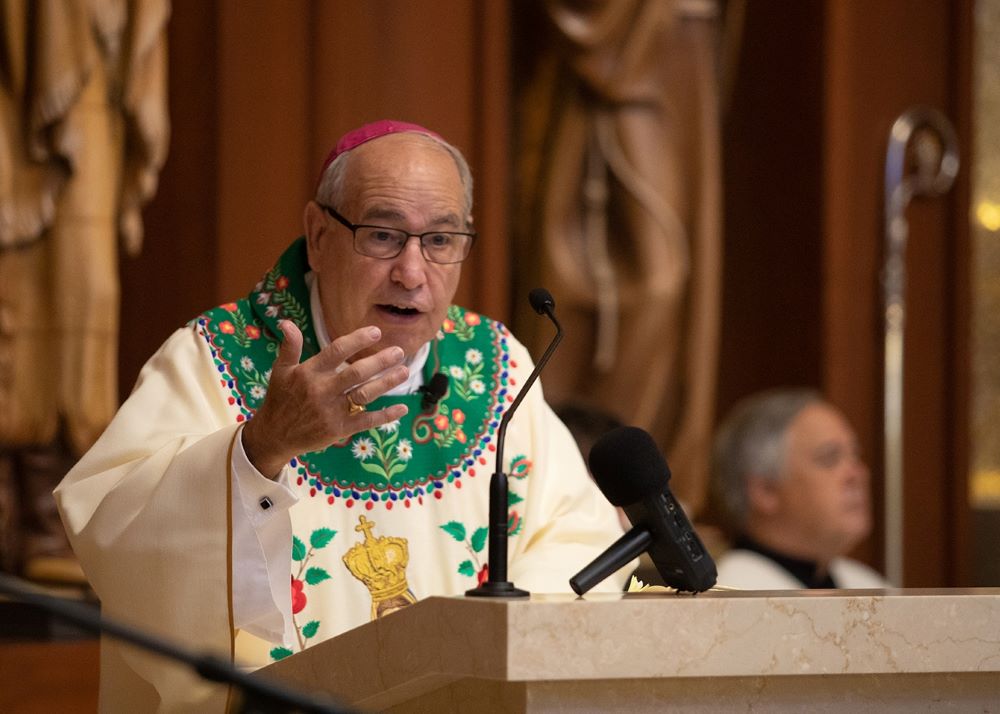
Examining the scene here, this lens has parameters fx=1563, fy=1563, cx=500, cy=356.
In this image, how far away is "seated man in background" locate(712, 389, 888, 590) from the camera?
5297 millimetres

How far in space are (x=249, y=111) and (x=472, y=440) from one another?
2.49 m

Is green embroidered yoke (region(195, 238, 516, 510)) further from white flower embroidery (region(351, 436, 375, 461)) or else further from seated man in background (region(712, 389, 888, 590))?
seated man in background (region(712, 389, 888, 590))

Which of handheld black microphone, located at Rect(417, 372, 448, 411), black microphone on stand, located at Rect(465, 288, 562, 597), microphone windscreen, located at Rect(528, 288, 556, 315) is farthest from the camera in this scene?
handheld black microphone, located at Rect(417, 372, 448, 411)

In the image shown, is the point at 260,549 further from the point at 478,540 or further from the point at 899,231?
the point at 899,231

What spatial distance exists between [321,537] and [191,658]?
6.08ft

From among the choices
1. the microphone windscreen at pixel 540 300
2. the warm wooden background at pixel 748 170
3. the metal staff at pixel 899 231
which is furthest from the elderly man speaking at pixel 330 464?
the metal staff at pixel 899 231

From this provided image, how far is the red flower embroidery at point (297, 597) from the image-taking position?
3166 millimetres

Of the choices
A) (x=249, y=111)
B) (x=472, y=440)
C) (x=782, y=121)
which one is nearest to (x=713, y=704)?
(x=472, y=440)

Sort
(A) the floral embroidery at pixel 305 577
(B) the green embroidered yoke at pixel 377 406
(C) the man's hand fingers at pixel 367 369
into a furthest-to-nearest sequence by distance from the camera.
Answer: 1. (B) the green embroidered yoke at pixel 377 406
2. (A) the floral embroidery at pixel 305 577
3. (C) the man's hand fingers at pixel 367 369

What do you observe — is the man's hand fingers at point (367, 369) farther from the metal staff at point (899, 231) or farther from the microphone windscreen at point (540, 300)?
the metal staff at point (899, 231)

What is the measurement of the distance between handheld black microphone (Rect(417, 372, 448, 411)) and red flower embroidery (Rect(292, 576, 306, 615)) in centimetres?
50

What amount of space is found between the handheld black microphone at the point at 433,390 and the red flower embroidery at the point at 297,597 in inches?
19.5

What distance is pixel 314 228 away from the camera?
3428mm

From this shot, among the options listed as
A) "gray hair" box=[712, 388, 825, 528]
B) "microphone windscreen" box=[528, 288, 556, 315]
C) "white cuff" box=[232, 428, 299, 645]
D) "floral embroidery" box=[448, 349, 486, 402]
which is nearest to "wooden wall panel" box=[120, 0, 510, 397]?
"gray hair" box=[712, 388, 825, 528]
